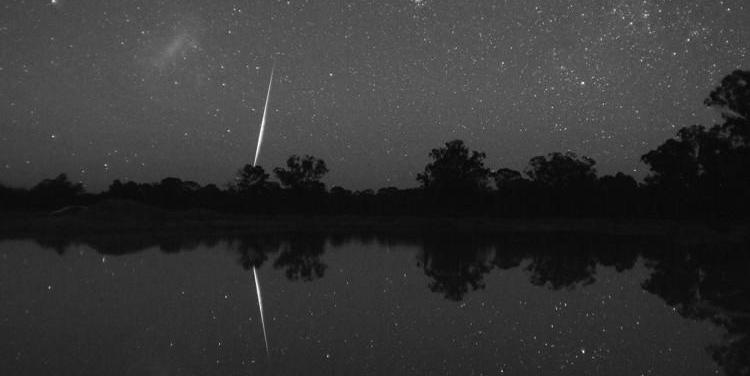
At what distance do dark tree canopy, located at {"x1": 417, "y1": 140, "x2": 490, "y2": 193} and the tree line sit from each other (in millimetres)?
98

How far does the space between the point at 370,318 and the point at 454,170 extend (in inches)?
1825

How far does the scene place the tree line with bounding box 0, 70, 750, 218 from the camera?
34.7 meters

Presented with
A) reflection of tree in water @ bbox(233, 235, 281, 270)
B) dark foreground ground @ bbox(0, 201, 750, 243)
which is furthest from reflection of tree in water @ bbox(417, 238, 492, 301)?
dark foreground ground @ bbox(0, 201, 750, 243)

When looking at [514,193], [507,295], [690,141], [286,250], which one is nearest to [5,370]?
[507,295]

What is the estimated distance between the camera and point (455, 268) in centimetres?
1433

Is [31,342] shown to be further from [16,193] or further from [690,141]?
[16,193]

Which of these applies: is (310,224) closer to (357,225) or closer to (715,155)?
(357,225)

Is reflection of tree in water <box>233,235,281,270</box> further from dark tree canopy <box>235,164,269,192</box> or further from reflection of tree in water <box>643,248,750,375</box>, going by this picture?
dark tree canopy <box>235,164,269,192</box>

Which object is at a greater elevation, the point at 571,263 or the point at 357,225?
the point at 357,225

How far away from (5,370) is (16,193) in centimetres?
5449

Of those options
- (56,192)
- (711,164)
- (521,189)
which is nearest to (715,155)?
(711,164)

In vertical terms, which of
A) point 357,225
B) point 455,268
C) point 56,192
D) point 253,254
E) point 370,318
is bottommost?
point 370,318

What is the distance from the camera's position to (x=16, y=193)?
5103 cm

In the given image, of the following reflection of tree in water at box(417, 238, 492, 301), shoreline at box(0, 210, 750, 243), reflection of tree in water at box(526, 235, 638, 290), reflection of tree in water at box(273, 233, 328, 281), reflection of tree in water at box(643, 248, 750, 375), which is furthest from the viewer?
shoreline at box(0, 210, 750, 243)
